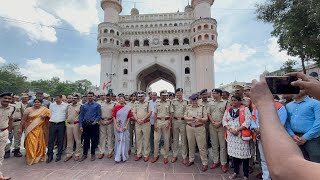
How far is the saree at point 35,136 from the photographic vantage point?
483 cm

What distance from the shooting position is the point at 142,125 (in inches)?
201

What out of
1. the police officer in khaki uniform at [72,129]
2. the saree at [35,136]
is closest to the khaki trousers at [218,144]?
the police officer in khaki uniform at [72,129]

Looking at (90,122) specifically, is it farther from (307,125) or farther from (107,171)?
(307,125)

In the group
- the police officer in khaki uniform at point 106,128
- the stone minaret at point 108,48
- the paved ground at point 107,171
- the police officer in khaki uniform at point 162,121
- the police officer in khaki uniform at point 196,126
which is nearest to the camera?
the paved ground at point 107,171

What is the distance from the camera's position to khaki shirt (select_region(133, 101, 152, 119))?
16.9 ft

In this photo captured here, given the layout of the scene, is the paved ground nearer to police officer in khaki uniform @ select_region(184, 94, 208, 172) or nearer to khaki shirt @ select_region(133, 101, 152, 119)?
police officer in khaki uniform @ select_region(184, 94, 208, 172)

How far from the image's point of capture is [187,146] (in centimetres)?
499

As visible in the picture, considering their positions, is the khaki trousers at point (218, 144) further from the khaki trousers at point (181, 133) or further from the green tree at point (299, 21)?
the green tree at point (299, 21)

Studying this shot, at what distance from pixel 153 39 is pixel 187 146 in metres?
24.9

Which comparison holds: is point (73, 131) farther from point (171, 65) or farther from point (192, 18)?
point (192, 18)

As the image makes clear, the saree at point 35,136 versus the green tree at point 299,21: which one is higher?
the green tree at point 299,21

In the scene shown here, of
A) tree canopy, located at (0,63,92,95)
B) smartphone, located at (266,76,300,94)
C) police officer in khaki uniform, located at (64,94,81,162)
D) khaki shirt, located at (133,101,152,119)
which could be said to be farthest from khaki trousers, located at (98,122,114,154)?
tree canopy, located at (0,63,92,95)

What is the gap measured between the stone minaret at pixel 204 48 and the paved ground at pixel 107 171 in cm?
2109

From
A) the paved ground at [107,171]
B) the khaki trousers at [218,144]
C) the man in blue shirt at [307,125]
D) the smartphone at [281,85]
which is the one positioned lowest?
the paved ground at [107,171]
